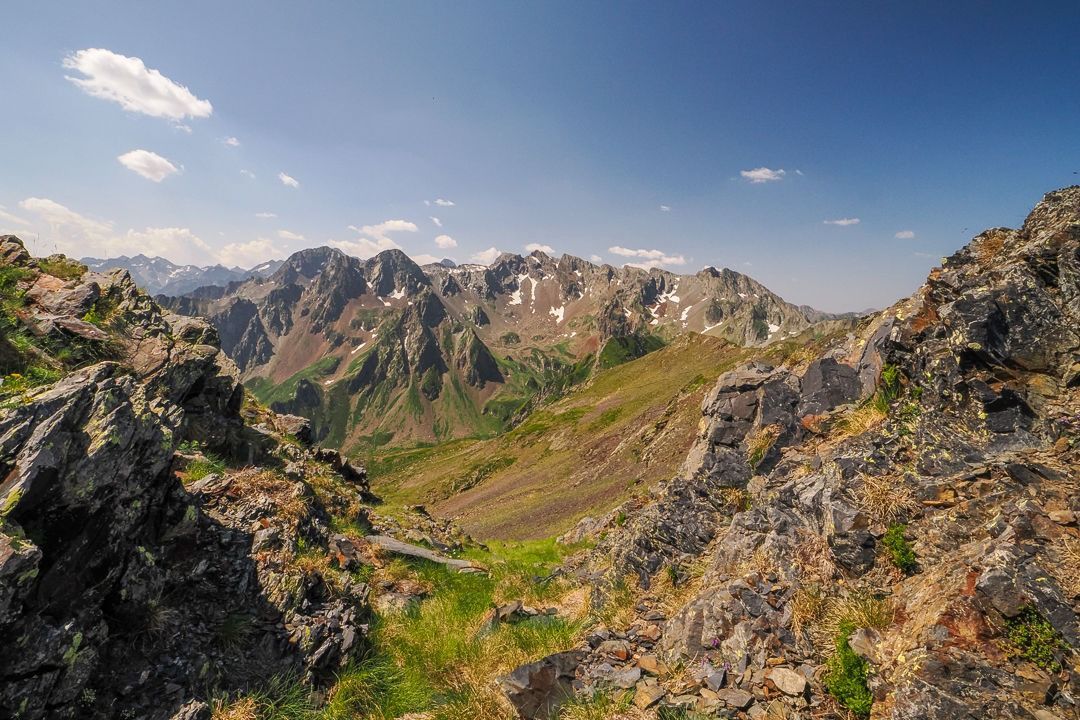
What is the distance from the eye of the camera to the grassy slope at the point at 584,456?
180 ft

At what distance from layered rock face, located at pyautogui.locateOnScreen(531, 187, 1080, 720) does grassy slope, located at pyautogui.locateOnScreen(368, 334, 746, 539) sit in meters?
36.5

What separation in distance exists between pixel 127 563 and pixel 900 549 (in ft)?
48.7

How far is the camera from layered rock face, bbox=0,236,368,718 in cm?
661

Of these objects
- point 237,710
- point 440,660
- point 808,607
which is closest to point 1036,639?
point 808,607

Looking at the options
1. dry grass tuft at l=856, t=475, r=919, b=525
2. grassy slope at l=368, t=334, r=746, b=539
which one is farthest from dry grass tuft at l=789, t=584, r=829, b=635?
grassy slope at l=368, t=334, r=746, b=539

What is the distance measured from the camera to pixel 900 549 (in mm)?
8586

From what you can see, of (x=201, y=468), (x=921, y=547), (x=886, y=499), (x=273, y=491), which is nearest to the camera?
(x=921, y=547)

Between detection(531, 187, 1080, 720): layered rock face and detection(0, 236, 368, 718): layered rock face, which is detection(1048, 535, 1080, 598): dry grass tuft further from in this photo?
detection(0, 236, 368, 718): layered rock face

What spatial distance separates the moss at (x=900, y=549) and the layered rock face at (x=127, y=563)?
39.4 feet

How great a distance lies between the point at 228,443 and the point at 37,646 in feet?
48.7

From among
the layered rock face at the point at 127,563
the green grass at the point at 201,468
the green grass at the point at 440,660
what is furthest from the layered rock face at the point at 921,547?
the green grass at the point at 201,468

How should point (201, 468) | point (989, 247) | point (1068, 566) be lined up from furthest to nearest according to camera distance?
1. point (201, 468)
2. point (989, 247)
3. point (1068, 566)

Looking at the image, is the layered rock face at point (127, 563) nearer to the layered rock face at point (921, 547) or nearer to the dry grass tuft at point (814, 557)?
the layered rock face at point (921, 547)

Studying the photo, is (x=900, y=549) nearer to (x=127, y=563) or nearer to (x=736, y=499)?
(x=736, y=499)
